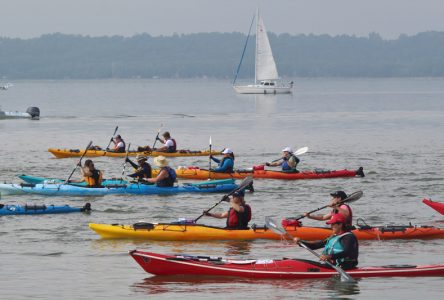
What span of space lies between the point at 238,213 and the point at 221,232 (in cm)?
63

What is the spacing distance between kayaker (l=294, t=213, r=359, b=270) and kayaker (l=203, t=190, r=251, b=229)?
4067 mm

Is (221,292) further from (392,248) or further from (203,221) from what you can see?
(203,221)

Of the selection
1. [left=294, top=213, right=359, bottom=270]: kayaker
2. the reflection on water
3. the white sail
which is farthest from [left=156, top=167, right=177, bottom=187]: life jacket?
the white sail

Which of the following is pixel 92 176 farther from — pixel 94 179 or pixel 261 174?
pixel 261 174

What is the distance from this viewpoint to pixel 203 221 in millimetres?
28812

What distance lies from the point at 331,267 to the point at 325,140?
4267 cm

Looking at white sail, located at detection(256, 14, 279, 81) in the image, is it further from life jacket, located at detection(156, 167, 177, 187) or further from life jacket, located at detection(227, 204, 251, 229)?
life jacket, located at detection(227, 204, 251, 229)

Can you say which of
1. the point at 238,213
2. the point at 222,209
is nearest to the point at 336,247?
the point at 238,213

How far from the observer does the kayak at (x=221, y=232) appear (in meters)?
24.0

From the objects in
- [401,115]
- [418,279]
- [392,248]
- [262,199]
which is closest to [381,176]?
[262,199]

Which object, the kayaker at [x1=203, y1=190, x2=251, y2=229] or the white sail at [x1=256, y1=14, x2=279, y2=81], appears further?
the white sail at [x1=256, y1=14, x2=279, y2=81]

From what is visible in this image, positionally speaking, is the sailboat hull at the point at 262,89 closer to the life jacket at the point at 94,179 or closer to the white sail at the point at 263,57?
the white sail at the point at 263,57

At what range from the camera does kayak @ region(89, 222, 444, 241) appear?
24.0m

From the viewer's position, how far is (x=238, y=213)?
23.8m
